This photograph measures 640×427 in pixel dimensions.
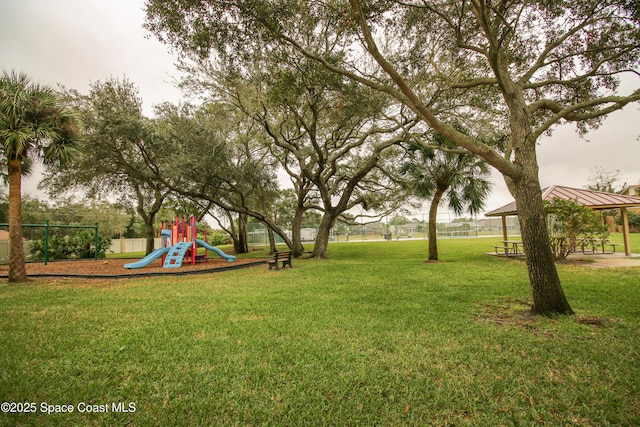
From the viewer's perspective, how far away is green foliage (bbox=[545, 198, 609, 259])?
10.6 m

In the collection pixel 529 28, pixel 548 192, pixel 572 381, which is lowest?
pixel 572 381

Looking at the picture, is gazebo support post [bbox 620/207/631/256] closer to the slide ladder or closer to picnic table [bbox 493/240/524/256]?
picnic table [bbox 493/240/524/256]

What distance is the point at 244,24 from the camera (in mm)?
5730

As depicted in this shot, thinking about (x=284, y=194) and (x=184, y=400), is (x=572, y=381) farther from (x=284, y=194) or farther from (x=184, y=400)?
(x=284, y=194)

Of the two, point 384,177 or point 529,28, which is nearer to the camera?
point 529,28

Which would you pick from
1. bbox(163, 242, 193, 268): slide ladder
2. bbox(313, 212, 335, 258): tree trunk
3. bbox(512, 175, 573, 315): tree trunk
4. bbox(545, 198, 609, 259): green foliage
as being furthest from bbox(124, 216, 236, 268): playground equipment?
bbox(545, 198, 609, 259): green foliage

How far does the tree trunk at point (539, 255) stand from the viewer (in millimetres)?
4375

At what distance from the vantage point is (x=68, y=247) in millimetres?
16719

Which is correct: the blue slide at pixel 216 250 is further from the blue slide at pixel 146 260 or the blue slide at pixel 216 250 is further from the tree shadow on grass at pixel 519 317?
the tree shadow on grass at pixel 519 317

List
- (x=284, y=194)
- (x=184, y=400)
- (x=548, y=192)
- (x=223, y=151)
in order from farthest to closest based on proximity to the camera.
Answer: (x=284, y=194) < (x=548, y=192) < (x=223, y=151) < (x=184, y=400)

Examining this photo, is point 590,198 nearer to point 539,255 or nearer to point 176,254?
point 539,255

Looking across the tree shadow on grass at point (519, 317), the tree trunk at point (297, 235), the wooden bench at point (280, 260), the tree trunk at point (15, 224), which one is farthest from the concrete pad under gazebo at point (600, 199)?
the tree trunk at point (15, 224)

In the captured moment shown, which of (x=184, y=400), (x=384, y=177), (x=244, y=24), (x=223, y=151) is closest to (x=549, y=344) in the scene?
(x=184, y=400)

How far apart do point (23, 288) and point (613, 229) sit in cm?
4761
